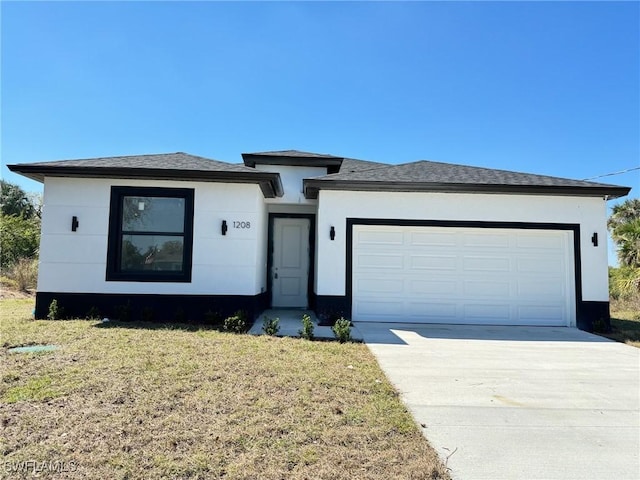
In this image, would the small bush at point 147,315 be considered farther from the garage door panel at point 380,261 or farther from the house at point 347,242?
the garage door panel at point 380,261

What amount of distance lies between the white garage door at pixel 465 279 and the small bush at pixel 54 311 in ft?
20.7

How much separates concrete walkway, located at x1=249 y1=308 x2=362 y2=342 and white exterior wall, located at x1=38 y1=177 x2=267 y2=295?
1002 millimetres

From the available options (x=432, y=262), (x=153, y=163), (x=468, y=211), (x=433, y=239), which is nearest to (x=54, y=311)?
(x=153, y=163)

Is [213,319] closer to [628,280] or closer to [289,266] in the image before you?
[289,266]

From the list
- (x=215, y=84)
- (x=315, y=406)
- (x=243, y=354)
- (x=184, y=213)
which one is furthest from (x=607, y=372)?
(x=215, y=84)

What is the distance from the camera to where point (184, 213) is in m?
8.28

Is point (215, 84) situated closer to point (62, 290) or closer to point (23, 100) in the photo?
point (23, 100)

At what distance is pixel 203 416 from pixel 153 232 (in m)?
5.86

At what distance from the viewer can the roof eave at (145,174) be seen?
7.84 metres

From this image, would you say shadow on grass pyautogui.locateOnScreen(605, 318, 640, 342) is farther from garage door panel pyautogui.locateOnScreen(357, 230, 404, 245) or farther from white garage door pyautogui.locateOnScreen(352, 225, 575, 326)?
garage door panel pyautogui.locateOnScreen(357, 230, 404, 245)

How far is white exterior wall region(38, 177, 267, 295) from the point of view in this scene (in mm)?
8031

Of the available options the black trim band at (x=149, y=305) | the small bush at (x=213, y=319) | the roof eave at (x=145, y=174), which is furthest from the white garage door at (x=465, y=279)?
the small bush at (x=213, y=319)

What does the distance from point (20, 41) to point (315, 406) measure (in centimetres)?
1009

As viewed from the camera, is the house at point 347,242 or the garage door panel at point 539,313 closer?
the house at point 347,242
